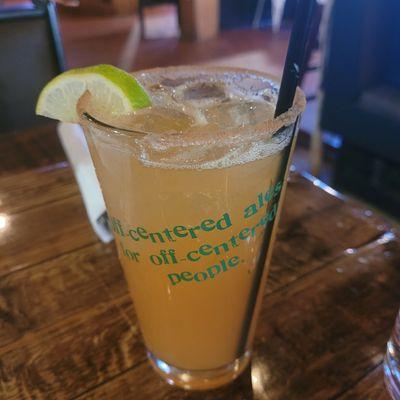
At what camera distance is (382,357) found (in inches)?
23.6

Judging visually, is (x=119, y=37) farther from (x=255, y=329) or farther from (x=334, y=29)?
(x=255, y=329)

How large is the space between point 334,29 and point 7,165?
1798 mm

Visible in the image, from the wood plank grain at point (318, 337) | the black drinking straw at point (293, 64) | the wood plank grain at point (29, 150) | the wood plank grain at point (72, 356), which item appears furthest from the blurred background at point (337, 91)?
the wood plank grain at point (72, 356)

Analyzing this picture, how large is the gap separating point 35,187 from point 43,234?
0.17 meters

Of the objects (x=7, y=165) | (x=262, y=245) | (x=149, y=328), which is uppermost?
(x=262, y=245)

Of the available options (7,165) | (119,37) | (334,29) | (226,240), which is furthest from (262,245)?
(119,37)

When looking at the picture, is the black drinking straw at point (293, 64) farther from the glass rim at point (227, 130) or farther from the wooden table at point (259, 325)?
the wooden table at point (259, 325)

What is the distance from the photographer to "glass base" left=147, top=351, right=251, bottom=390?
1.89ft

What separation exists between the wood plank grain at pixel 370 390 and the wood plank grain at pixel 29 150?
0.76 meters

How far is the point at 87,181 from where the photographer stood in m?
0.86

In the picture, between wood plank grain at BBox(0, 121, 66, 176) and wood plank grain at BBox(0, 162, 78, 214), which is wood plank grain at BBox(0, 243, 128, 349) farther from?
wood plank grain at BBox(0, 121, 66, 176)

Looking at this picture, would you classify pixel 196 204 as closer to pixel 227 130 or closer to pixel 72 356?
pixel 227 130

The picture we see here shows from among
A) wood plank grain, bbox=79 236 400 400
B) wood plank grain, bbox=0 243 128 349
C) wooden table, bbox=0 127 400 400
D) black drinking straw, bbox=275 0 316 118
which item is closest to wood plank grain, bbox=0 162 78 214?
wooden table, bbox=0 127 400 400

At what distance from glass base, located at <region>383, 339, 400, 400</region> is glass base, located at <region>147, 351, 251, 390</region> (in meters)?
0.17
